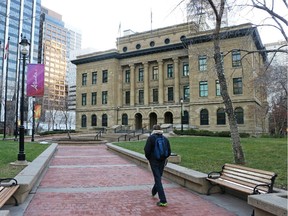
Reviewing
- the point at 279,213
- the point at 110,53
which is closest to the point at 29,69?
the point at 279,213

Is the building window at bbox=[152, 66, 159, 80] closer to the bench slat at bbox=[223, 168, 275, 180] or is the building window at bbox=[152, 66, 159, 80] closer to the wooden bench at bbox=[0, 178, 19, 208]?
the bench slat at bbox=[223, 168, 275, 180]

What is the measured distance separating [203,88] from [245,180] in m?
40.1

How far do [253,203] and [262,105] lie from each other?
44.0 m

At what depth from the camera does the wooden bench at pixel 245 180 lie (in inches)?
238

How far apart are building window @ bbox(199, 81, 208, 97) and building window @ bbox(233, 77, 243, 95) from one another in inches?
168

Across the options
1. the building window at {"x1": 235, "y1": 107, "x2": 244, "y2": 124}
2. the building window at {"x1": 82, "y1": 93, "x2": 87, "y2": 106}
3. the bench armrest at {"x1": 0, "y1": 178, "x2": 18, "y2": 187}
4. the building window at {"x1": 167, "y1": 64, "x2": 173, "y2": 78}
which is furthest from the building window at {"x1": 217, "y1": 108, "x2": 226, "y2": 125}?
the bench armrest at {"x1": 0, "y1": 178, "x2": 18, "y2": 187}

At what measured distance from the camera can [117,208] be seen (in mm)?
6516

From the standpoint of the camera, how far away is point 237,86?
4344 cm

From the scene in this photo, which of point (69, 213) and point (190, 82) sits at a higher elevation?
point (190, 82)

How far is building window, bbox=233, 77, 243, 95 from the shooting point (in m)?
43.1

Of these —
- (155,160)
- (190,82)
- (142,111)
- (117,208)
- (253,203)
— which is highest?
(190,82)

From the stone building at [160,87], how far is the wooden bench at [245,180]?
34.7 m

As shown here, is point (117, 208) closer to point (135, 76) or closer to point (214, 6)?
point (214, 6)

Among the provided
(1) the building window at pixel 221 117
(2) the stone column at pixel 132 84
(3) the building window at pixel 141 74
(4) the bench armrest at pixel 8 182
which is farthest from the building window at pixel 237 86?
(4) the bench armrest at pixel 8 182
